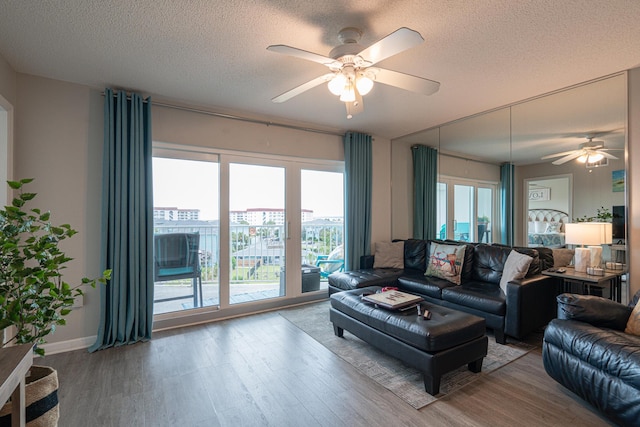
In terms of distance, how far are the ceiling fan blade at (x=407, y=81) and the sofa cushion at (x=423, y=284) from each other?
2.20 metres

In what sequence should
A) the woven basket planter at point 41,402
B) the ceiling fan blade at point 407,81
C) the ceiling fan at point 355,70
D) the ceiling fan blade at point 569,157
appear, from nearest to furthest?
the woven basket planter at point 41,402 → the ceiling fan at point 355,70 → the ceiling fan blade at point 407,81 → the ceiling fan blade at point 569,157

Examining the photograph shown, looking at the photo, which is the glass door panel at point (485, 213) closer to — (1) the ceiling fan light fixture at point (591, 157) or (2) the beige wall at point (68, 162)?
(1) the ceiling fan light fixture at point (591, 157)

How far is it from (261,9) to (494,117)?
10.4 ft

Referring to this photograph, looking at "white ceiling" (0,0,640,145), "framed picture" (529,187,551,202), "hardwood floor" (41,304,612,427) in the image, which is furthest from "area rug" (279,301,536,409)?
"white ceiling" (0,0,640,145)

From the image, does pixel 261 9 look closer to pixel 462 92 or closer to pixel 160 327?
pixel 462 92

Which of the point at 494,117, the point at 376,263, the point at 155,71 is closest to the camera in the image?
the point at 155,71

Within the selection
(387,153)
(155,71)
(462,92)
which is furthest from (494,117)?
(155,71)

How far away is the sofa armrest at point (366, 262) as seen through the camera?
4500mm

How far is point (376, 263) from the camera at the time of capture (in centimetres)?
449

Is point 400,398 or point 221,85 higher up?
point 221,85

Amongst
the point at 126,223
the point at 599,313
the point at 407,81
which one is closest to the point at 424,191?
the point at 407,81

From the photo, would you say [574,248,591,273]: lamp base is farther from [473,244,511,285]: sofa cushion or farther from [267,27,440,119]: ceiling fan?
[267,27,440,119]: ceiling fan

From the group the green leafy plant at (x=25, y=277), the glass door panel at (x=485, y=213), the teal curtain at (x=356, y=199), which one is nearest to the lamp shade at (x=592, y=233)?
the glass door panel at (x=485, y=213)

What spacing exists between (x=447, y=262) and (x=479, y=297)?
721 mm
